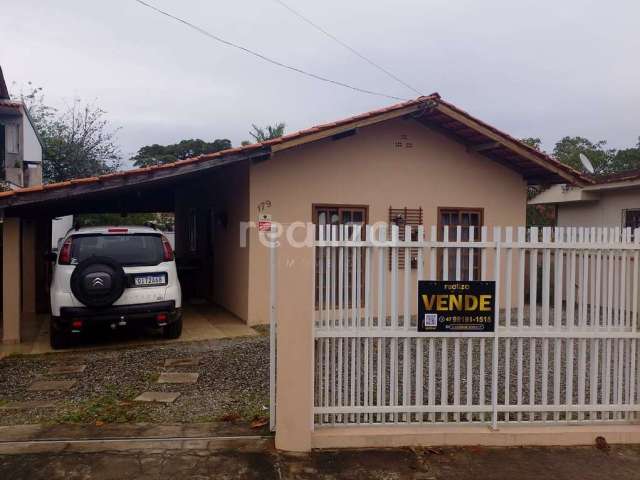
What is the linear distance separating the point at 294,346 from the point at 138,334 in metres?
5.37

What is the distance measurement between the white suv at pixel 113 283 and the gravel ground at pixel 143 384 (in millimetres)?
449

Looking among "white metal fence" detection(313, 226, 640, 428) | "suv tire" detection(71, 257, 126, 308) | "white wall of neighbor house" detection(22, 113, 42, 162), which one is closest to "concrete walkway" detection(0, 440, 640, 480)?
"white metal fence" detection(313, 226, 640, 428)

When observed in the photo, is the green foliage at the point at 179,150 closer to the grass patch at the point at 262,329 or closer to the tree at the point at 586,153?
the tree at the point at 586,153

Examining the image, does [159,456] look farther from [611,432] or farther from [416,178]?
[416,178]

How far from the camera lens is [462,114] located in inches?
377

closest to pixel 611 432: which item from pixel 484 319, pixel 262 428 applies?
pixel 484 319

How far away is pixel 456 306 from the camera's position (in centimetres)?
455

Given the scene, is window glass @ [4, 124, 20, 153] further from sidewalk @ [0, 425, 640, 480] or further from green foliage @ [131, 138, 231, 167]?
green foliage @ [131, 138, 231, 167]

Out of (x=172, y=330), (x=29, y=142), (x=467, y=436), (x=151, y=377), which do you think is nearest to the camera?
(x=467, y=436)

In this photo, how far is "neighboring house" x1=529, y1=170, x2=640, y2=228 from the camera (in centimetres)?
1153

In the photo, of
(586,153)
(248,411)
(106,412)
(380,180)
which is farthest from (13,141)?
(586,153)

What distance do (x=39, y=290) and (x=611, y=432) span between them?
1052 cm

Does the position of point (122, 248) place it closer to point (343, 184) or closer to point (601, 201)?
point (343, 184)

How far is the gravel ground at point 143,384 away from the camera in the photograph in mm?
5184
